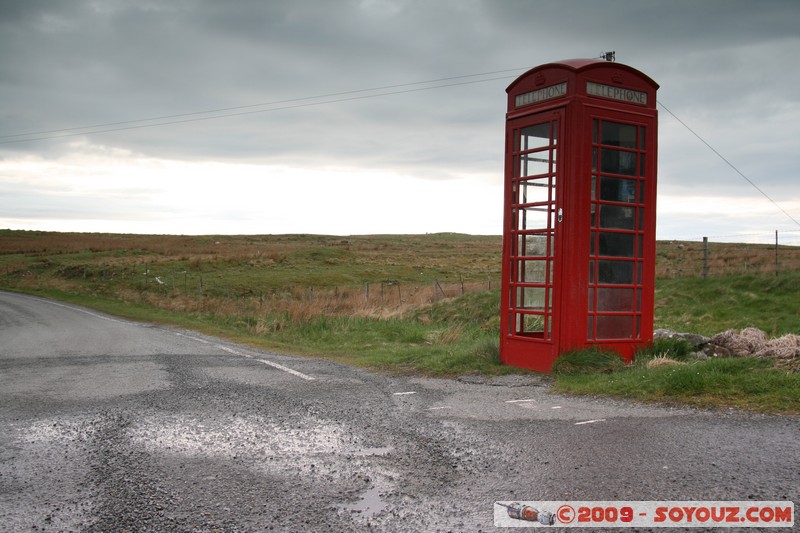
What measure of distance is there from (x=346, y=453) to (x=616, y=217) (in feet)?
17.4

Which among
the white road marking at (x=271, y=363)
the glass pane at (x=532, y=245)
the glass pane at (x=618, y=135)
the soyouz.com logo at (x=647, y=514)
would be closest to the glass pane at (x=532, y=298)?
the glass pane at (x=532, y=245)

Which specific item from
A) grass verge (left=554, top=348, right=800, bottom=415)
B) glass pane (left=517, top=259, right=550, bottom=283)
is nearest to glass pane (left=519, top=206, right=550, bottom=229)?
glass pane (left=517, top=259, right=550, bottom=283)

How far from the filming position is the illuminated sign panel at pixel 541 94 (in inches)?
347

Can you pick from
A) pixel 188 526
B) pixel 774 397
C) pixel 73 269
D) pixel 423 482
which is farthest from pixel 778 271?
pixel 73 269

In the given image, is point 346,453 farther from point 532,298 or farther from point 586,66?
point 586,66

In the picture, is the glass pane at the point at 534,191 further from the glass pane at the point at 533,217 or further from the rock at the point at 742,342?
the rock at the point at 742,342

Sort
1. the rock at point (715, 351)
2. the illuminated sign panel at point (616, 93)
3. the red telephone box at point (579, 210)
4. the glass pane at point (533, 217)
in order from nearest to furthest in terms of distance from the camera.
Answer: the red telephone box at point (579, 210), the illuminated sign panel at point (616, 93), the rock at point (715, 351), the glass pane at point (533, 217)

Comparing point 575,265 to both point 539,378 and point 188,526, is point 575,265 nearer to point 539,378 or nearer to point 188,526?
point 539,378

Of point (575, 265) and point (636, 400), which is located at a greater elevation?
point (575, 265)

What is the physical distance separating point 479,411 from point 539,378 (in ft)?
6.54

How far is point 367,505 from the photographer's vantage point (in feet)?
13.7

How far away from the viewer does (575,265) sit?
859 centimetres

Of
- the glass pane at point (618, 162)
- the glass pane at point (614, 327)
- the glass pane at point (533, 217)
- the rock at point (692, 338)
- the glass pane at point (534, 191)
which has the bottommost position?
the rock at point (692, 338)

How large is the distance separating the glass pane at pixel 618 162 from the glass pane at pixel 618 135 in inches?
4.1
